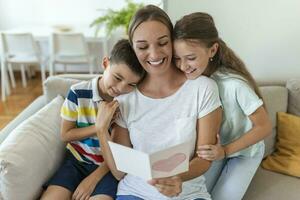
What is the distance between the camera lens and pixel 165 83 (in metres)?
1.37

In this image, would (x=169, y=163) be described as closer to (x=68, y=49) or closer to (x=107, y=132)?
(x=107, y=132)

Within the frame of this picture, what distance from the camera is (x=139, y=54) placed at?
50.2 inches

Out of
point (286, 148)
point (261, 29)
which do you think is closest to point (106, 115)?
point (286, 148)

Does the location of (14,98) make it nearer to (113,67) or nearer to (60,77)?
(60,77)

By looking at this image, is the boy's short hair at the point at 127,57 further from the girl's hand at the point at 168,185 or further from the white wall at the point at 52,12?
the white wall at the point at 52,12

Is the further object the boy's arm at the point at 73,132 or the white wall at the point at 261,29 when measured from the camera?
the white wall at the point at 261,29

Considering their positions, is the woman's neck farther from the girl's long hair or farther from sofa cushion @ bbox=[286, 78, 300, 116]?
sofa cushion @ bbox=[286, 78, 300, 116]

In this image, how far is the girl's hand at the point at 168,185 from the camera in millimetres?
1207

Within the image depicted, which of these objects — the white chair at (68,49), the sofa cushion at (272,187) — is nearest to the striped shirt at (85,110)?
the sofa cushion at (272,187)

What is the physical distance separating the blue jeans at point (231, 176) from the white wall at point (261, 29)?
0.67 metres

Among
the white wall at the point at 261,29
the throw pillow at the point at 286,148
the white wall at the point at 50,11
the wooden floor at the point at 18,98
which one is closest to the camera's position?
the throw pillow at the point at 286,148

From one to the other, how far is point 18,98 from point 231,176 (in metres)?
3.04

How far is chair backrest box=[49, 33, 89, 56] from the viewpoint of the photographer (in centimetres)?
367

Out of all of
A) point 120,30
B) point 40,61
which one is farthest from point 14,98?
point 120,30
